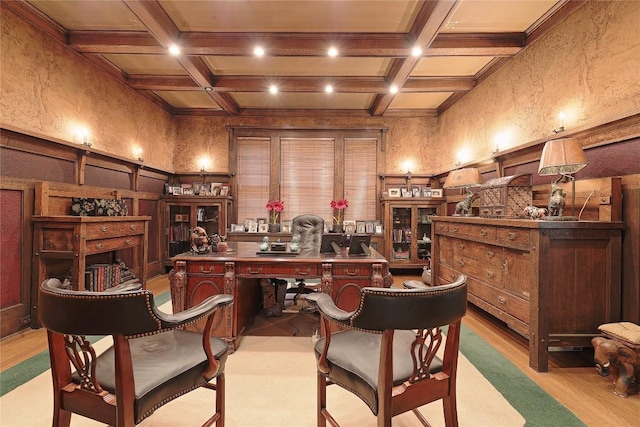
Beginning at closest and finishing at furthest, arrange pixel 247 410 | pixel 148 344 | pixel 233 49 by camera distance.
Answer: pixel 148 344 < pixel 247 410 < pixel 233 49

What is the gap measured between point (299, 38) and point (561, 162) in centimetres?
288

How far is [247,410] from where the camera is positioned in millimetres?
1819

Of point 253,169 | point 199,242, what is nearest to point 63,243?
point 199,242

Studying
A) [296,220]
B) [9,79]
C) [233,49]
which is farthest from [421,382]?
[9,79]

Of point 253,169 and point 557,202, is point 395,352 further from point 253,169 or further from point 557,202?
point 253,169

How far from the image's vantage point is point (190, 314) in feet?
4.26

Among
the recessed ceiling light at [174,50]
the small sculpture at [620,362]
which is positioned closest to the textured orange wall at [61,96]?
the recessed ceiling light at [174,50]

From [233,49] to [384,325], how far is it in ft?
11.6

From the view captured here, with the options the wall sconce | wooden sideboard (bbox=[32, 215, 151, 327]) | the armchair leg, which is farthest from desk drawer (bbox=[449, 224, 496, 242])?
wooden sideboard (bbox=[32, 215, 151, 327])

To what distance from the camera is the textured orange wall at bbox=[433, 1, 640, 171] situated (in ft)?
7.66

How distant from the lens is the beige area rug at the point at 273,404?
Answer: 1.71m

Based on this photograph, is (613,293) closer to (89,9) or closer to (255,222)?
(255,222)

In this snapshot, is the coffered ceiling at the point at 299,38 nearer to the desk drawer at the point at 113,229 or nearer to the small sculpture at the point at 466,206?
the small sculpture at the point at 466,206

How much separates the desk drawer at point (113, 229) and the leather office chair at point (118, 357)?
2.22m
